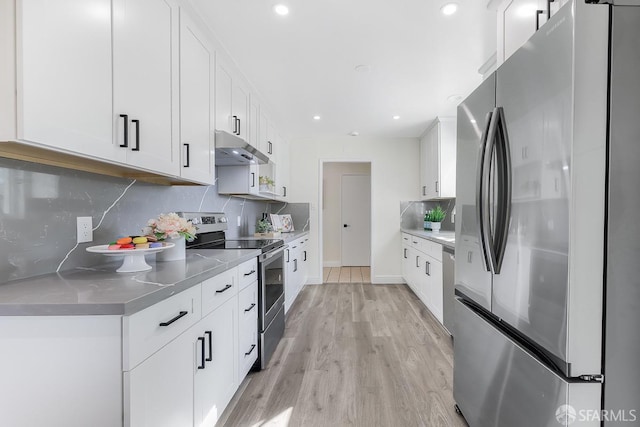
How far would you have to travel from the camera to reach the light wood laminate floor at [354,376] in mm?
1771

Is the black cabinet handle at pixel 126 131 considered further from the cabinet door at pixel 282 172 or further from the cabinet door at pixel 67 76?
the cabinet door at pixel 282 172

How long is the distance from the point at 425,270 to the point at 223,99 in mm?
2822

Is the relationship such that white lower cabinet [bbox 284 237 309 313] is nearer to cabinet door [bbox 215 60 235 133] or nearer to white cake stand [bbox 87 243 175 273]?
cabinet door [bbox 215 60 235 133]

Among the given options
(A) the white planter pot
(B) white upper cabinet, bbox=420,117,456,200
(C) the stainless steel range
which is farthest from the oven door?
(B) white upper cabinet, bbox=420,117,456,200

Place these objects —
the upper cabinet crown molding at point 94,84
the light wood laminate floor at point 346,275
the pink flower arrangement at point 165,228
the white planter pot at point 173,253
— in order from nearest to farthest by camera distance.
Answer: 1. the upper cabinet crown molding at point 94,84
2. the pink flower arrangement at point 165,228
3. the white planter pot at point 173,253
4. the light wood laminate floor at point 346,275

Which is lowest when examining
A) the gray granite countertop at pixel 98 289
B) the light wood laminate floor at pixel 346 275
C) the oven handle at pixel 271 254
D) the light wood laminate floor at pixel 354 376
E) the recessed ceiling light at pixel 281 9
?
the light wood laminate floor at pixel 346 275

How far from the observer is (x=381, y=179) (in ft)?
16.7

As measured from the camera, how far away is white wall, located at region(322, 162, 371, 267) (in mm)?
6809

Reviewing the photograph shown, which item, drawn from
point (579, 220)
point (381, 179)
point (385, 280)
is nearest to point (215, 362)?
point (579, 220)

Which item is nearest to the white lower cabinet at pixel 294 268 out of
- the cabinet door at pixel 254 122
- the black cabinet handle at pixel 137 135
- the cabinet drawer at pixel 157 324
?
the cabinet door at pixel 254 122

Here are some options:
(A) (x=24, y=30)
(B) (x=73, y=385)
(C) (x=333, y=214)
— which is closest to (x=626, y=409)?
(B) (x=73, y=385)

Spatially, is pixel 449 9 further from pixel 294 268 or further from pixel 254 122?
pixel 294 268

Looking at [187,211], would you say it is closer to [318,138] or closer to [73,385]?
[73,385]

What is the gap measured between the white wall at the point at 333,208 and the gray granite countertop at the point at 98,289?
17.5 ft
